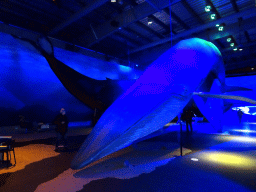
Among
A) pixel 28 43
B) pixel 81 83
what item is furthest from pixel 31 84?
pixel 81 83

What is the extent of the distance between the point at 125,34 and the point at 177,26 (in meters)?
3.70

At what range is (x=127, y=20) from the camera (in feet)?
31.8

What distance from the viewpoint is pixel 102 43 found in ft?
45.4

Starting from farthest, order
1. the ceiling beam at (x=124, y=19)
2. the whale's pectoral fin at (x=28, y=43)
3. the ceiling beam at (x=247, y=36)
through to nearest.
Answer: the ceiling beam at (x=247, y=36)
the whale's pectoral fin at (x=28, y=43)
the ceiling beam at (x=124, y=19)

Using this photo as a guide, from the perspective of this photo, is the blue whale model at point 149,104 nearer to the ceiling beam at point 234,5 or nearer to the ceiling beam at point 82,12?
the ceiling beam at point 82,12

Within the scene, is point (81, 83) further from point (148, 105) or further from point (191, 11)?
point (148, 105)

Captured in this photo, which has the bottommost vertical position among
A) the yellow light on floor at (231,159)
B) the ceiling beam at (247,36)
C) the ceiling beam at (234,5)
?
the yellow light on floor at (231,159)

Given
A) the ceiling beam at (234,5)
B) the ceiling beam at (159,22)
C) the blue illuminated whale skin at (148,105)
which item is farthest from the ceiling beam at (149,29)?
the blue illuminated whale skin at (148,105)

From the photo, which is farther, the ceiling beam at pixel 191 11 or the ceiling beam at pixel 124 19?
the ceiling beam at pixel 191 11

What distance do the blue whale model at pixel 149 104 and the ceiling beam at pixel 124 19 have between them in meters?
4.68

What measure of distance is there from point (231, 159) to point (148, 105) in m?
2.68

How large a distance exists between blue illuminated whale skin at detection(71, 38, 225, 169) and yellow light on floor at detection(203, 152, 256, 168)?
1596 mm

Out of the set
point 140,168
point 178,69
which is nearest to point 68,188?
point 140,168

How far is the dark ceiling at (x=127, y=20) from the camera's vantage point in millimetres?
8820
